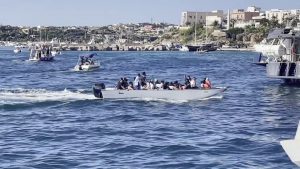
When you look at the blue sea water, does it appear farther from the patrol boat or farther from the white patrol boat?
the patrol boat

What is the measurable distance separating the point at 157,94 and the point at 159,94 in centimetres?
15

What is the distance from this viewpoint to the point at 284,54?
2648 inches

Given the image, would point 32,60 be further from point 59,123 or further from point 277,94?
point 59,123

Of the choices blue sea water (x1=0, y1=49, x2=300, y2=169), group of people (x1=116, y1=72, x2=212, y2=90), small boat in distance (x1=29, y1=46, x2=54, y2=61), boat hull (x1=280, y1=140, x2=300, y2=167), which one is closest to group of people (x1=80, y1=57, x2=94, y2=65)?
small boat in distance (x1=29, y1=46, x2=54, y2=61)

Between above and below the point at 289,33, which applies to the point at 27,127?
below

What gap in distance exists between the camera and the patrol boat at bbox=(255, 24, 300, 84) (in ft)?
206

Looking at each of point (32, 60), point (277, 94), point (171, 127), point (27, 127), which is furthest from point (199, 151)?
point (32, 60)

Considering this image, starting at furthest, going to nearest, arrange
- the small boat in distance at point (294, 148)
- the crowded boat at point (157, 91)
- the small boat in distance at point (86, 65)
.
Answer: the small boat in distance at point (86, 65), the crowded boat at point (157, 91), the small boat in distance at point (294, 148)

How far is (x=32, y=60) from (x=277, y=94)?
72.2 m

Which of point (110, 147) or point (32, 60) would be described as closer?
point (110, 147)

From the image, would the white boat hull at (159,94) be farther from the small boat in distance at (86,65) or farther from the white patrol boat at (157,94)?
the small boat in distance at (86,65)

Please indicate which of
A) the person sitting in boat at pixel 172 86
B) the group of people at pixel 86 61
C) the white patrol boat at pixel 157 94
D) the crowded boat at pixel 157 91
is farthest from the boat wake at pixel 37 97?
the group of people at pixel 86 61

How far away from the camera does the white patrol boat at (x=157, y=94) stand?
149 ft

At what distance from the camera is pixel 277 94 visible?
56.7m
